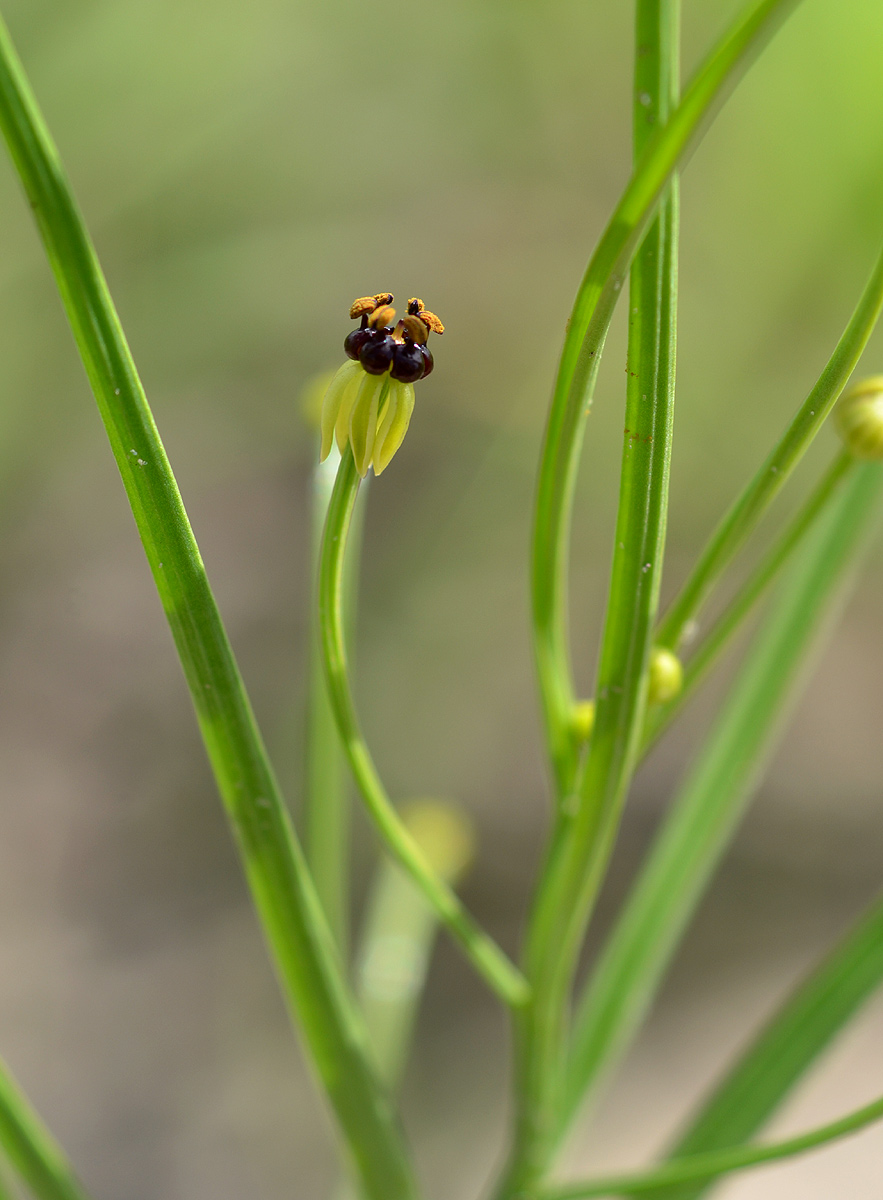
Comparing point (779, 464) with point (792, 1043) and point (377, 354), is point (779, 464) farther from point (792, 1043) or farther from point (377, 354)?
point (792, 1043)

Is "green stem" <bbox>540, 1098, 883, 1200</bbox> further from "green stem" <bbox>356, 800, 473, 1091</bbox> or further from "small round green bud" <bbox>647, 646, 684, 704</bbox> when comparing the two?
"green stem" <bbox>356, 800, 473, 1091</bbox>

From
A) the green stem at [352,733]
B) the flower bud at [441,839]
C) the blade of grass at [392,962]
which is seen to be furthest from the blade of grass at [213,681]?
the flower bud at [441,839]

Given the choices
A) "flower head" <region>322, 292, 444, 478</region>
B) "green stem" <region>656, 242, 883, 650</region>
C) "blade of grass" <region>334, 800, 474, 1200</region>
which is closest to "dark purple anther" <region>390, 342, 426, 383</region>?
"flower head" <region>322, 292, 444, 478</region>

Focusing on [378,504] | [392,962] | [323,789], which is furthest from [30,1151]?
[378,504]

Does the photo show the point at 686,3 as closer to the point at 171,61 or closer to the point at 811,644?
the point at 171,61

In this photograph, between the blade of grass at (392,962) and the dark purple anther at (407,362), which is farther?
the blade of grass at (392,962)

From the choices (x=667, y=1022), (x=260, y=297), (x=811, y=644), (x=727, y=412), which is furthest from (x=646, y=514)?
(x=260, y=297)

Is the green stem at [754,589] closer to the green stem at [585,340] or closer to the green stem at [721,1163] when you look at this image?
the green stem at [585,340]
